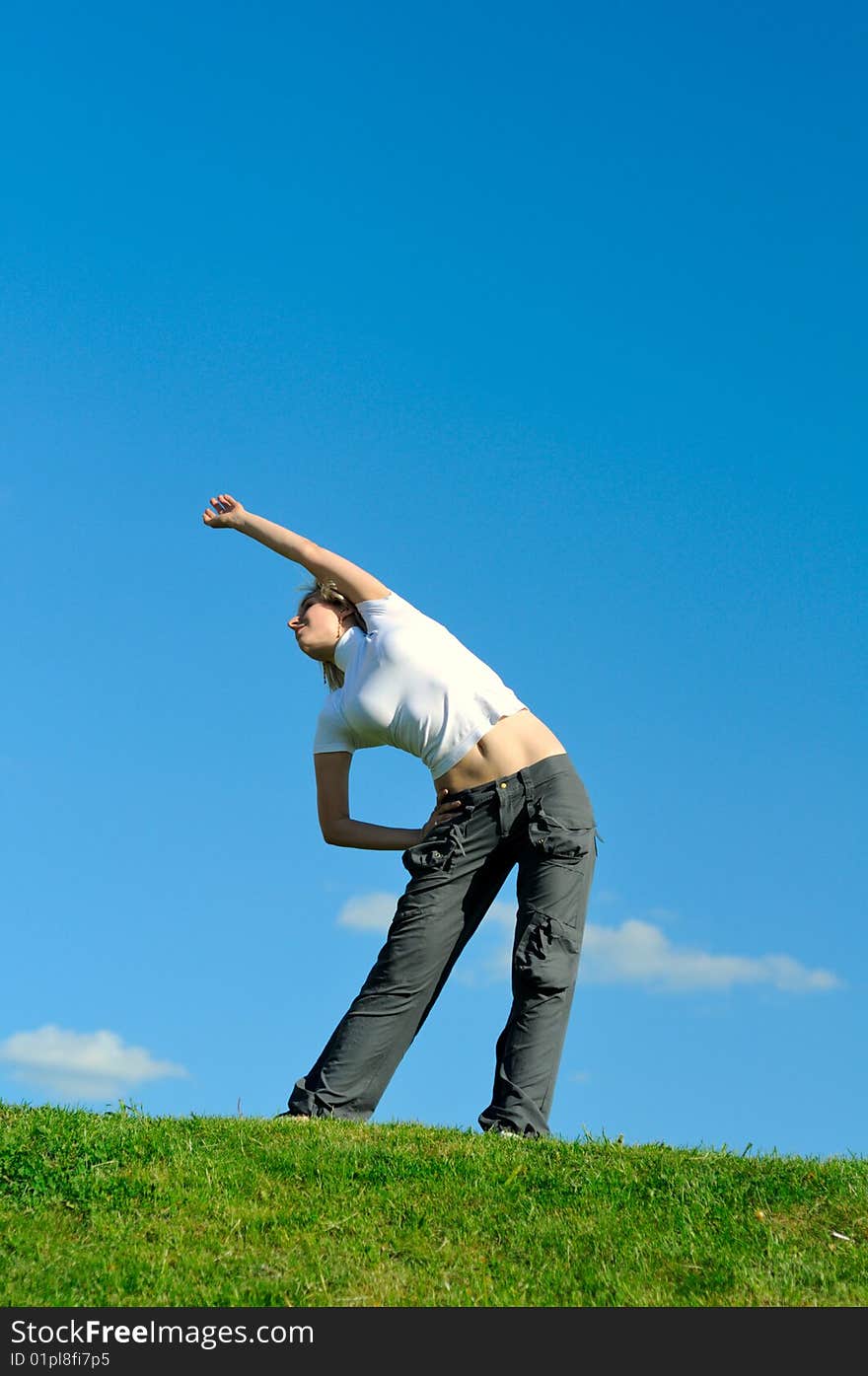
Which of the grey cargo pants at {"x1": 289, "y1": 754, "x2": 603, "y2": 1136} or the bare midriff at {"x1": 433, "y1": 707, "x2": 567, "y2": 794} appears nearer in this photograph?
the grey cargo pants at {"x1": 289, "y1": 754, "x2": 603, "y2": 1136}

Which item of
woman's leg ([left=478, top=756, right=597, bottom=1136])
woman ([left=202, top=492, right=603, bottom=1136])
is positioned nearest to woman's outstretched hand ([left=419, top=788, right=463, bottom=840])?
woman ([left=202, top=492, right=603, bottom=1136])

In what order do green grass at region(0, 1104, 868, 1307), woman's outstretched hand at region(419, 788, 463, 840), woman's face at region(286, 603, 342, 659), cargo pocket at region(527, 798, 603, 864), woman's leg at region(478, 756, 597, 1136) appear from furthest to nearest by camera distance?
woman's face at region(286, 603, 342, 659), woman's outstretched hand at region(419, 788, 463, 840), cargo pocket at region(527, 798, 603, 864), woman's leg at region(478, 756, 597, 1136), green grass at region(0, 1104, 868, 1307)

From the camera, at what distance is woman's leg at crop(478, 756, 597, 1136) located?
8078mm

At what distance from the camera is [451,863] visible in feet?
27.2

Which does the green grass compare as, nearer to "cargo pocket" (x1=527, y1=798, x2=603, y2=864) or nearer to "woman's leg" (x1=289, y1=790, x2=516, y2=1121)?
"woman's leg" (x1=289, y1=790, x2=516, y2=1121)

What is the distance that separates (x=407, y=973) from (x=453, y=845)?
810 millimetres

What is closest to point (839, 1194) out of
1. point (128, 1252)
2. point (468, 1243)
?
point (468, 1243)

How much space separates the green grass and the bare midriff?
208 centimetres

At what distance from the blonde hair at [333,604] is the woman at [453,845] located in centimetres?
10

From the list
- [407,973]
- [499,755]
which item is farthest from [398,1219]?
[499,755]

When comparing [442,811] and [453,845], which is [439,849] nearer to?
[453,845]
